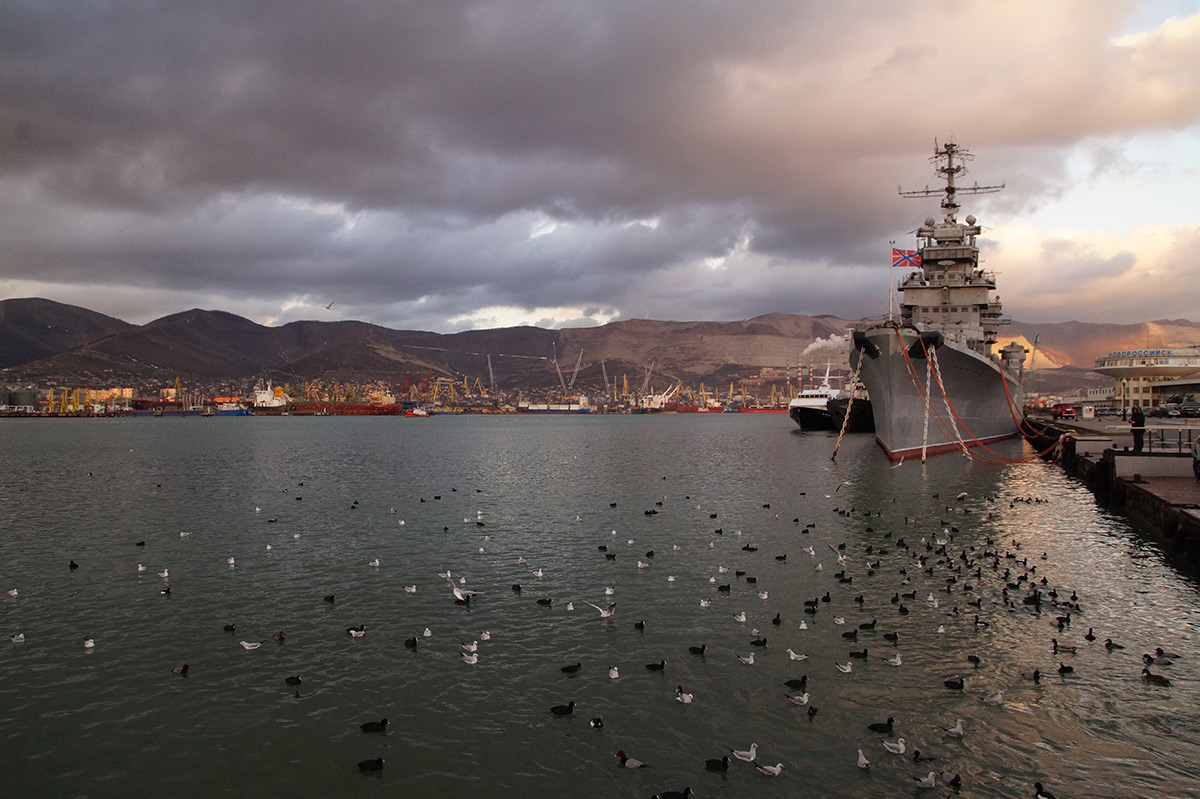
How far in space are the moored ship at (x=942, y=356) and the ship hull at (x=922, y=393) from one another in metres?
0.07

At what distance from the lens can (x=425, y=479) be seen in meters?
54.1

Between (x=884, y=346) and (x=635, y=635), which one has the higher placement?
(x=884, y=346)

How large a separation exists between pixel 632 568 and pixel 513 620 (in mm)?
6418

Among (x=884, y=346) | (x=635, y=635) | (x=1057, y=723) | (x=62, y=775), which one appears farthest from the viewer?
(x=884, y=346)

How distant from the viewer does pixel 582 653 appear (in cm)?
1639

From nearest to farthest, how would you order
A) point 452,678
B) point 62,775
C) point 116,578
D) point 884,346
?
point 62,775, point 452,678, point 116,578, point 884,346

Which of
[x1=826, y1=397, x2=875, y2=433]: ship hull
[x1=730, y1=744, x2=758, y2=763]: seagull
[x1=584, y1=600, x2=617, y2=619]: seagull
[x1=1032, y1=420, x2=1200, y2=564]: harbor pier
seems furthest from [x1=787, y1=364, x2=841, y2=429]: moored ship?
[x1=730, y1=744, x2=758, y2=763]: seagull

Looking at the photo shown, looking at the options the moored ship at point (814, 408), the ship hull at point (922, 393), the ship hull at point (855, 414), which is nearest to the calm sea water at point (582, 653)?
the ship hull at point (922, 393)

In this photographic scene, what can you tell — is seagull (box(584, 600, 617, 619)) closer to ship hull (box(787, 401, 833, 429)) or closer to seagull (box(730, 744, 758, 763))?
seagull (box(730, 744, 758, 763))

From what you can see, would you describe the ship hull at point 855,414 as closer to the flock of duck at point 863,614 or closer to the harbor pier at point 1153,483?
the harbor pier at point 1153,483

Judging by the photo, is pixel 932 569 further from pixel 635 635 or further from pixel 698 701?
pixel 698 701

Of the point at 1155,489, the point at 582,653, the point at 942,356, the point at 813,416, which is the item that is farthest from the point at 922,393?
the point at 813,416

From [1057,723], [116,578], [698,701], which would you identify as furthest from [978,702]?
[116,578]

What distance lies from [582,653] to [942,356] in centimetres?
4264
